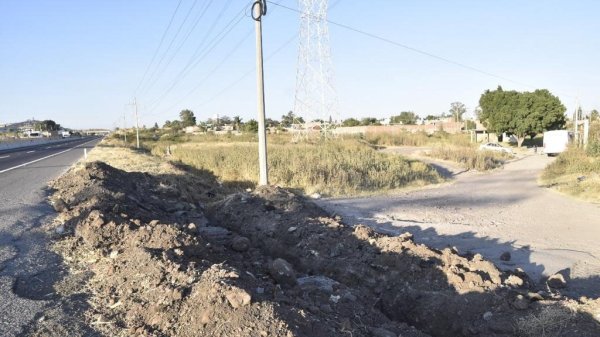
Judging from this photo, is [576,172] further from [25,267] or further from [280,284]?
[25,267]

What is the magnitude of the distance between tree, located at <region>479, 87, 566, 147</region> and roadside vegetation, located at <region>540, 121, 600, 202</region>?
32916 mm

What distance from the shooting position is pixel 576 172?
77.9 feet

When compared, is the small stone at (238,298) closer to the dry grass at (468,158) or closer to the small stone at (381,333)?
the small stone at (381,333)

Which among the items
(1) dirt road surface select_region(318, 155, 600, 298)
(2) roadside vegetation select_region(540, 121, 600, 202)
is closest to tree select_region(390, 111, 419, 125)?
(2) roadside vegetation select_region(540, 121, 600, 202)

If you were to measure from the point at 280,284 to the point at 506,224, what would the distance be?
8.43 metres

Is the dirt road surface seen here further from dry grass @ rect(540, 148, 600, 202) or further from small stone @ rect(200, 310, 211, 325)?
small stone @ rect(200, 310, 211, 325)

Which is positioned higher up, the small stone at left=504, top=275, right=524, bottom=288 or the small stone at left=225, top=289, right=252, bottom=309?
the small stone at left=225, top=289, right=252, bottom=309

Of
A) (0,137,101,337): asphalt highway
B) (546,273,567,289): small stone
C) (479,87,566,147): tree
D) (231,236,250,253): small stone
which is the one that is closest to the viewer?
(0,137,101,337): asphalt highway

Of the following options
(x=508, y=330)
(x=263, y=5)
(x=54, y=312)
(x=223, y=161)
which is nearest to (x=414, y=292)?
(x=508, y=330)

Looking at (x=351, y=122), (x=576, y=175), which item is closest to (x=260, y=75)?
(x=576, y=175)

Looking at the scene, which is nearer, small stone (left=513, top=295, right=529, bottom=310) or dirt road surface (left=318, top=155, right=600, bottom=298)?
small stone (left=513, top=295, right=529, bottom=310)

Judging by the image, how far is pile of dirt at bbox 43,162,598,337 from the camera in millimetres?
3947

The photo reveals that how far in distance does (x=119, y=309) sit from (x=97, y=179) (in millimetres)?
8215

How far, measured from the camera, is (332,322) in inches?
166
